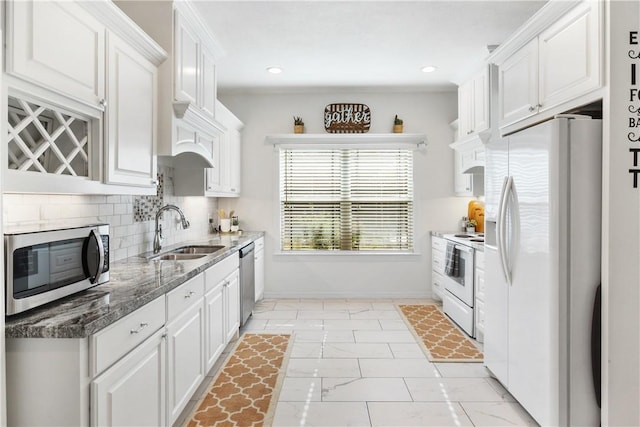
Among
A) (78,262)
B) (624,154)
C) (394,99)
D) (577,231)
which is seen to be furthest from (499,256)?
(394,99)

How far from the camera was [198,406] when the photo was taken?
251 cm

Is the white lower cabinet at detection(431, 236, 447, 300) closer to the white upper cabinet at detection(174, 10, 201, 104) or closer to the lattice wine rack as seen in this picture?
the white upper cabinet at detection(174, 10, 201, 104)

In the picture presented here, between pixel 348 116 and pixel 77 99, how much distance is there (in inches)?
150

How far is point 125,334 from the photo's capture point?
63.0 inches

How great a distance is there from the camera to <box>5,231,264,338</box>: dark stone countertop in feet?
4.35

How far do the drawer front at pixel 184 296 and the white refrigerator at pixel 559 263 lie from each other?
1976 mm

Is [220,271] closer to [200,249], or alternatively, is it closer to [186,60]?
[200,249]

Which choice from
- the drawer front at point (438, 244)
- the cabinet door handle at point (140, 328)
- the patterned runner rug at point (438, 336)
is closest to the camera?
the cabinet door handle at point (140, 328)

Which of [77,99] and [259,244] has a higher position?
[77,99]

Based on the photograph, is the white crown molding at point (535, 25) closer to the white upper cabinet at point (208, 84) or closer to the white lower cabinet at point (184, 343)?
the white upper cabinet at point (208, 84)

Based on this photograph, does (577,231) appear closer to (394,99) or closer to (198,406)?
(198,406)

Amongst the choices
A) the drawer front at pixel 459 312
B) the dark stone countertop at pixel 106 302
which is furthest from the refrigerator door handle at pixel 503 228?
the dark stone countertop at pixel 106 302

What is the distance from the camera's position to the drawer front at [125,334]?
4.64 feet

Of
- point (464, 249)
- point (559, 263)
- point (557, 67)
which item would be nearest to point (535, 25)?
point (557, 67)
